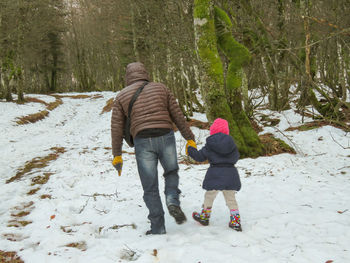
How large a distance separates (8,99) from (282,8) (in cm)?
1828

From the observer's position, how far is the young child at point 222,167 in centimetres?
328

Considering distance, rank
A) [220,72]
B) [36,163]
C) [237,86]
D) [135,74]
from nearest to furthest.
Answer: [135,74] < [220,72] < [237,86] < [36,163]

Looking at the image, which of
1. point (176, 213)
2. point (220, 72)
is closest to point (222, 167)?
point (176, 213)

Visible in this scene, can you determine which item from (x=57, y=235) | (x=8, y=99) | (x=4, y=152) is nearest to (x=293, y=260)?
(x=57, y=235)

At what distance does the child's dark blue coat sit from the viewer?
327 cm

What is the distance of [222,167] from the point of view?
3.33 meters

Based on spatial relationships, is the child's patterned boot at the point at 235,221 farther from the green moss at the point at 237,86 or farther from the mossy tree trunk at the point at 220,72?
the green moss at the point at 237,86

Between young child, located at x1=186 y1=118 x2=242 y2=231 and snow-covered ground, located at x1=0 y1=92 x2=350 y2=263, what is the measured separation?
0.33 metres

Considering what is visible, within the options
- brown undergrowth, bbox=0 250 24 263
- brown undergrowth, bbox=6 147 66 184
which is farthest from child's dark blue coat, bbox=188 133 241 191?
brown undergrowth, bbox=6 147 66 184

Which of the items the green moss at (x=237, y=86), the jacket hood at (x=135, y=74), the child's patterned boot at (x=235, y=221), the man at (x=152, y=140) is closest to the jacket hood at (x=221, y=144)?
the man at (x=152, y=140)

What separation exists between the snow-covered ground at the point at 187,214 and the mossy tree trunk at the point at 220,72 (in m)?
0.73

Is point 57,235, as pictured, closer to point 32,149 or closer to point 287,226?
point 287,226

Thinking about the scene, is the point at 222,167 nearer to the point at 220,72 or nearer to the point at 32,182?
the point at 220,72

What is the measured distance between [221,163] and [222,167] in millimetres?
53
